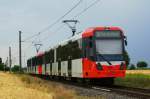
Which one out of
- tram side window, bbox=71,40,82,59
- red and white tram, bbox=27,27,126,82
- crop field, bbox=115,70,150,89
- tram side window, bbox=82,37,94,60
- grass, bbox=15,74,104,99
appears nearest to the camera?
grass, bbox=15,74,104,99

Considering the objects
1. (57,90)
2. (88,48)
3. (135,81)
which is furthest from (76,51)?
(57,90)

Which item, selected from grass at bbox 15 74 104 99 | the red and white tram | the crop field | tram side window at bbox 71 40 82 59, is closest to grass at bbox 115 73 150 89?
the crop field

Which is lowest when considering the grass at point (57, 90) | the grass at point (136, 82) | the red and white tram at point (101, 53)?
the grass at point (57, 90)

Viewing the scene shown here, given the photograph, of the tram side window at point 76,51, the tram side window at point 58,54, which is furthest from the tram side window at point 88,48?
the tram side window at point 58,54

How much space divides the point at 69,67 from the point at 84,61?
5555mm

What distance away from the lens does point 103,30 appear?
106 ft

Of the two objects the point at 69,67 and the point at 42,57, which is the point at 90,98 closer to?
the point at 69,67

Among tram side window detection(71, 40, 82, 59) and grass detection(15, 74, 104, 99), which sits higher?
tram side window detection(71, 40, 82, 59)

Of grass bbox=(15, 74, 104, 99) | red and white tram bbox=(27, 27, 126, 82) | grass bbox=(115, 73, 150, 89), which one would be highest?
red and white tram bbox=(27, 27, 126, 82)

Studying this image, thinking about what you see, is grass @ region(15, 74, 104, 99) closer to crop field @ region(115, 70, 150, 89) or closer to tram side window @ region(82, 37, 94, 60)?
tram side window @ region(82, 37, 94, 60)

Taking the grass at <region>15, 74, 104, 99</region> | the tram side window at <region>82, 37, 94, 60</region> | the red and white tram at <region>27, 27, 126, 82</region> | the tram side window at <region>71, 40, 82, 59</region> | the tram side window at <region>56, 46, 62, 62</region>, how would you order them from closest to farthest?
1. the grass at <region>15, 74, 104, 99</region>
2. the red and white tram at <region>27, 27, 126, 82</region>
3. the tram side window at <region>82, 37, 94, 60</region>
4. the tram side window at <region>71, 40, 82, 59</region>
5. the tram side window at <region>56, 46, 62, 62</region>

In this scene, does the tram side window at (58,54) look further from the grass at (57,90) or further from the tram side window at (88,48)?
the grass at (57,90)

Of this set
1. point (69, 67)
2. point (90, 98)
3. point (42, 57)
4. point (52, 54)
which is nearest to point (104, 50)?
point (69, 67)

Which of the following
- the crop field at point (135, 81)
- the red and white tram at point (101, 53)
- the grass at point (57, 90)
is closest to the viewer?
the grass at point (57, 90)
